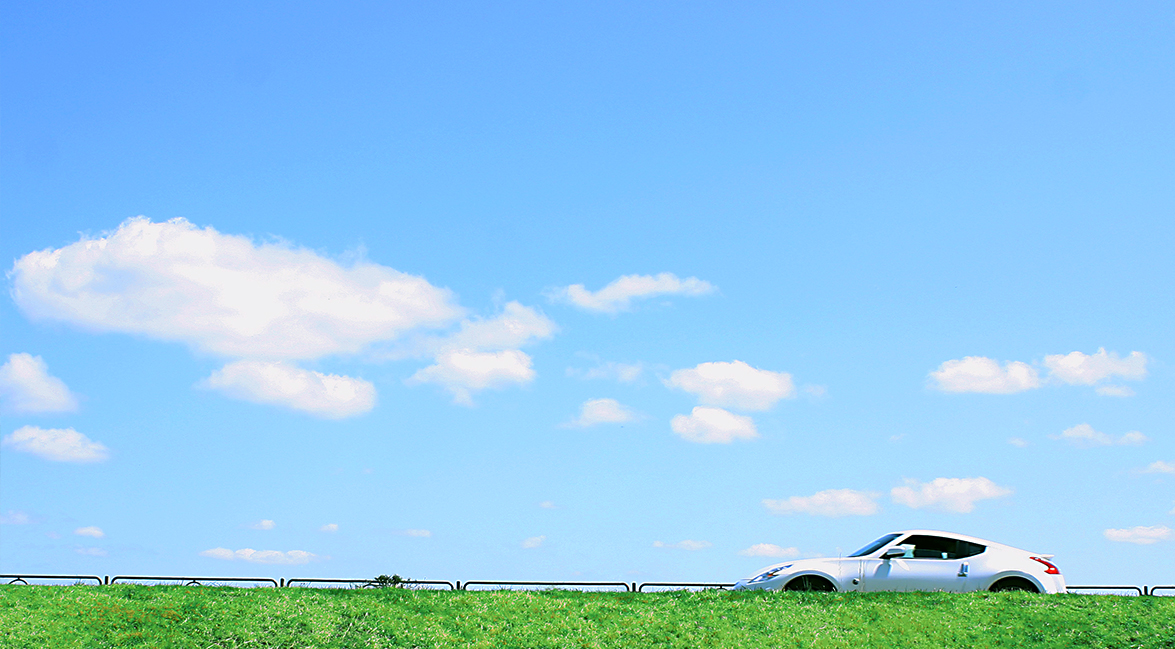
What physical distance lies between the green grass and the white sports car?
16.4 inches

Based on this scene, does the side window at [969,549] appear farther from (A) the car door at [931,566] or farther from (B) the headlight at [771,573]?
(B) the headlight at [771,573]

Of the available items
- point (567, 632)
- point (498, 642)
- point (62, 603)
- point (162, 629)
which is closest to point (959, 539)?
point (567, 632)

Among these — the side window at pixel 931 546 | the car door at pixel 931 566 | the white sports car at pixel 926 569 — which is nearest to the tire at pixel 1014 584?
the white sports car at pixel 926 569

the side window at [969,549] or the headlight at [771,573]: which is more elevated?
the side window at [969,549]

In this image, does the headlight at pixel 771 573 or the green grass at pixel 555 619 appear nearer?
the green grass at pixel 555 619

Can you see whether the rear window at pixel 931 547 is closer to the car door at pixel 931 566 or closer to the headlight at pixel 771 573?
the car door at pixel 931 566

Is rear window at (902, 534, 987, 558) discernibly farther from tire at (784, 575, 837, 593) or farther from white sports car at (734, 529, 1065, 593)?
tire at (784, 575, 837, 593)

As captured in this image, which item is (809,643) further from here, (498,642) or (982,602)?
(498,642)

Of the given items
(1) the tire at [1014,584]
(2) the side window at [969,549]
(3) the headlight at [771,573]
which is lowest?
(1) the tire at [1014,584]

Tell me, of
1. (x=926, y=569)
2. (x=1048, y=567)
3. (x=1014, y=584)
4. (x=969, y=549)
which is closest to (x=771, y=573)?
(x=926, y=569)

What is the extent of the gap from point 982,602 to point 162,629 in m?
16.0

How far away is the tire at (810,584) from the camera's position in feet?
68.4

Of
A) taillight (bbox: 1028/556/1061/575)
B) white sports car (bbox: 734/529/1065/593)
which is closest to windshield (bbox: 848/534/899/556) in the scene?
white sports car (bbox: 734/529/1065/593)

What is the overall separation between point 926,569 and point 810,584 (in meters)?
2.51
